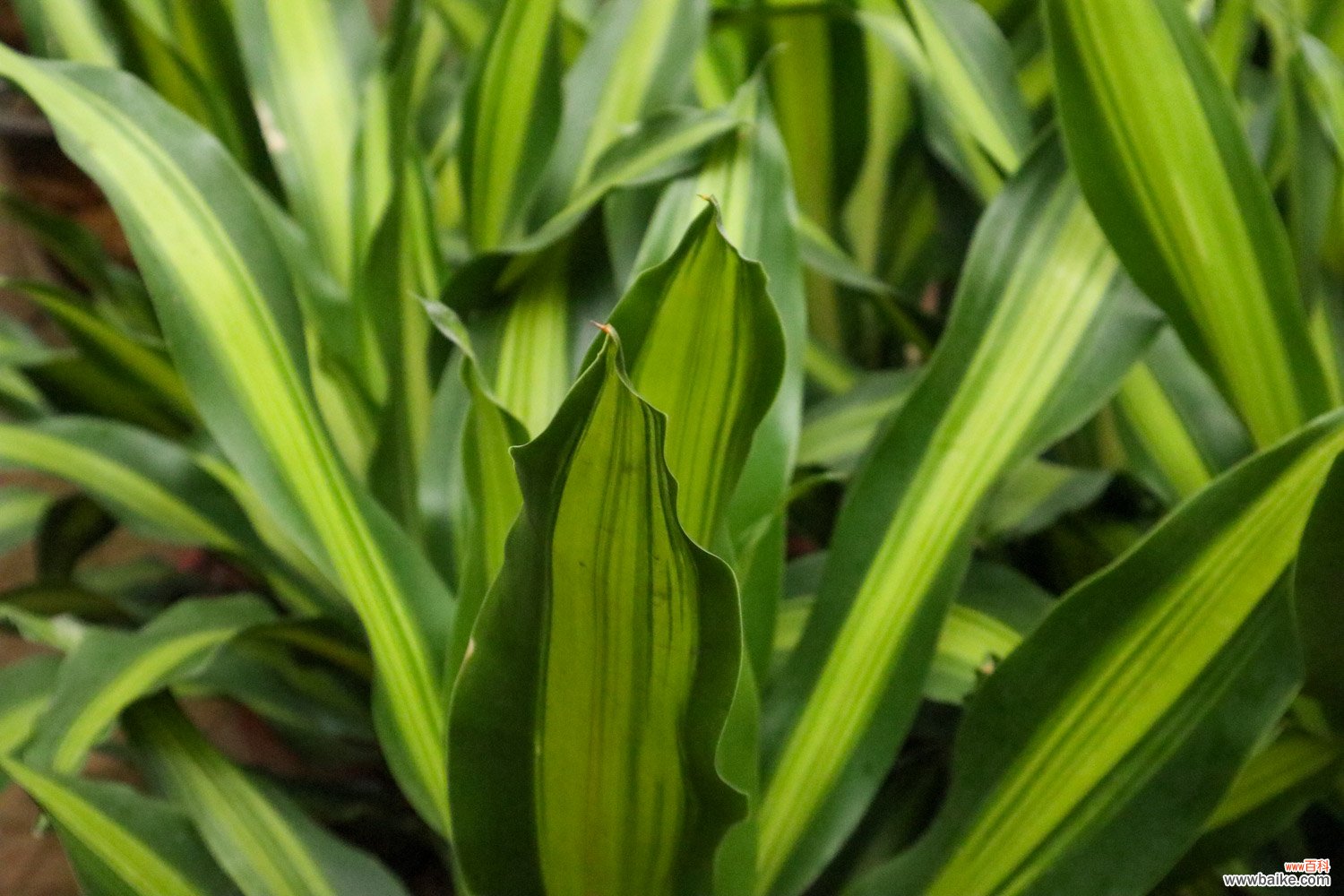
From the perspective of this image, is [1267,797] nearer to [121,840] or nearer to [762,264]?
[762,264]

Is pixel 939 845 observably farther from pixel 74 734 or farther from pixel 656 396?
pixel 74 734

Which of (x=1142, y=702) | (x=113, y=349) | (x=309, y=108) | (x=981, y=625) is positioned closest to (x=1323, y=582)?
(x=1142, y=702)

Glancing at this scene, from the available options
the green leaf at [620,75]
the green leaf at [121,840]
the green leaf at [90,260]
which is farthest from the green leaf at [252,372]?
the green leaf at [90,260]

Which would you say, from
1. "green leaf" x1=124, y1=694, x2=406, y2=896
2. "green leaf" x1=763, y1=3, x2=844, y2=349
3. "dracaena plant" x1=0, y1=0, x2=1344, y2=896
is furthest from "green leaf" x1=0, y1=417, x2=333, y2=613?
"green leaf" x1=763, y1=3, x2=844, y2=349

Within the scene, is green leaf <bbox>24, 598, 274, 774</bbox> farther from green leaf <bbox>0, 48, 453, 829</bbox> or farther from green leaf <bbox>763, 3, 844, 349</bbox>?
green leaf <bbox>763, 3, 844, 349</bbox>

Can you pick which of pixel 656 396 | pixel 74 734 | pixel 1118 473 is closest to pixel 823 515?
pixel 1118 473

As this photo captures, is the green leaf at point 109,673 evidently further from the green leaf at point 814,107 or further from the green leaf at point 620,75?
the green leaf at point 814,107
